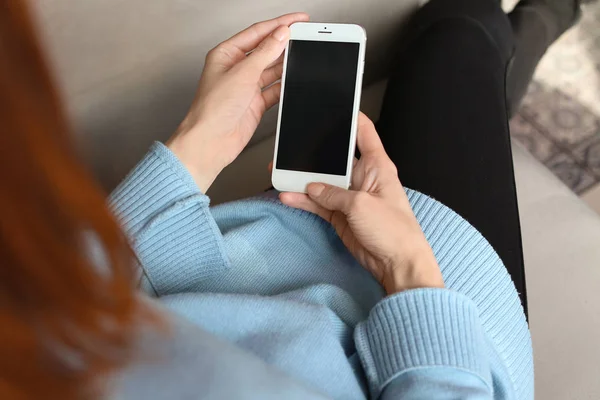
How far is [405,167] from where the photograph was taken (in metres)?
0.65

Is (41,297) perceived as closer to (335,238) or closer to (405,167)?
(335,238)

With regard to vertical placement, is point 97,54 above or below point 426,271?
above

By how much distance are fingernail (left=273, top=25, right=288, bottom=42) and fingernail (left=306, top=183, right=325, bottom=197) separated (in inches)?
6.5

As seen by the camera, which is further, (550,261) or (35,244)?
(550,261)

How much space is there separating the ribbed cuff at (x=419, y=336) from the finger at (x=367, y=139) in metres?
0.17

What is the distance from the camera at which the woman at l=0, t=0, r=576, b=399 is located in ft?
0.61

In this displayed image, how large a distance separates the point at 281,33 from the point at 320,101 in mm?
86

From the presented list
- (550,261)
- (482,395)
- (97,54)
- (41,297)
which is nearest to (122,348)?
(41,297)

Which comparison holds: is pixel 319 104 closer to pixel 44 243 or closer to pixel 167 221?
pixel 167 221

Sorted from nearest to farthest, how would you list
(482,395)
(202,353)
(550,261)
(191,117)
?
→ (202,353) < (482,395) < (191,117) < (550,261)

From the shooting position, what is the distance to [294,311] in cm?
42

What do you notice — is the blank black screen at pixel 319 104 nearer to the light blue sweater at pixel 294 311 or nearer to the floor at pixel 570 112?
the light blue sweater at pixel 294 311

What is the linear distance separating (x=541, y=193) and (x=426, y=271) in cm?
34

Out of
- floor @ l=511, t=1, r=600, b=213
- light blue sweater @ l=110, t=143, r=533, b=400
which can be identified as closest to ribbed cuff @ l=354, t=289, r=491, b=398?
light blue sweater @ l=110, t=143, r=533, b=400
